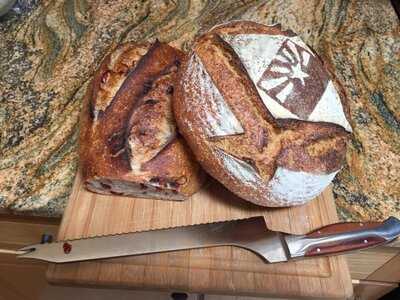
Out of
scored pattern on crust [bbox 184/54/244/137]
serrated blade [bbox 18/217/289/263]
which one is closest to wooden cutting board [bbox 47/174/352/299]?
serrated blade [bbox 18/217/289/263]

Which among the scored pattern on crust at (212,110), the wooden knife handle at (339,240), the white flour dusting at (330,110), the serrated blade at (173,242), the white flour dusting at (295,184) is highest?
the scored pattern on crust at (212,110)

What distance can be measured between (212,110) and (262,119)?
7 centimetres

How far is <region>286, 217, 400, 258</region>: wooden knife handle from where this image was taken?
1.99 feet

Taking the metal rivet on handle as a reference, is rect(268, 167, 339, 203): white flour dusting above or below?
above

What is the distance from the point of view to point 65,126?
77cm

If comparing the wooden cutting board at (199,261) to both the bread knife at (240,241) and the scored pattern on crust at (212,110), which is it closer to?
the bread knife at (240,241)

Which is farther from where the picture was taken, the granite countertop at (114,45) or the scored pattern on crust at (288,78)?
the granite countertop at (114,45)

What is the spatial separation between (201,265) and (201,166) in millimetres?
146

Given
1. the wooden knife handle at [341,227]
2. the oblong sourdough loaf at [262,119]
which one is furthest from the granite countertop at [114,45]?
the oblong sourdough loaf at [262,119]

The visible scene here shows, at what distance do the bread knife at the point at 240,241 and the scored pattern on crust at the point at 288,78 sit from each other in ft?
0.51

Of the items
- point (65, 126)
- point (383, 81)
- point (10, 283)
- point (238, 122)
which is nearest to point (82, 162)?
point (65, 126)

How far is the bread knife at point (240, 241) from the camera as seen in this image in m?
0.59

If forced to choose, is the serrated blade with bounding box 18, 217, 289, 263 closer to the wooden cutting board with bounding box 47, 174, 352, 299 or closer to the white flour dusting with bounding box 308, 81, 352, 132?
the wooden cutting board with bounding box 47, 174, 352, 299

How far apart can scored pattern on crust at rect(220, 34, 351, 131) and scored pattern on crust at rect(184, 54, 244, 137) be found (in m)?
0.05
